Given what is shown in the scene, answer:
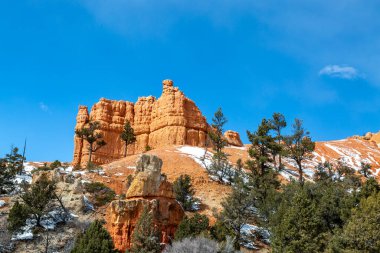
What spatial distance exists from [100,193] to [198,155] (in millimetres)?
24320

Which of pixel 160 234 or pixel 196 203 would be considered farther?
pixel 196 203

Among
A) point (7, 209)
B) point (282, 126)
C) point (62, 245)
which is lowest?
point (62, 245)

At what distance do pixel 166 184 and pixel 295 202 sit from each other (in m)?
10.4

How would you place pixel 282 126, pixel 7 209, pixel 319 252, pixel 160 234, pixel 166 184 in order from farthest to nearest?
1. pixel 282 126
2. pixel 7 209
3. pixel 166 184
4. pixel 160 234
5. pixel 319 252

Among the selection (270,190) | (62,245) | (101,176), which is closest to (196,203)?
(270,190)

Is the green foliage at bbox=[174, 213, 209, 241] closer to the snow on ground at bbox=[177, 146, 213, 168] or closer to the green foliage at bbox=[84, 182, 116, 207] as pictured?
the green foliage at bbox=[84, 182, 116, 207]

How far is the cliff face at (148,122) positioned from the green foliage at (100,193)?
33.0m

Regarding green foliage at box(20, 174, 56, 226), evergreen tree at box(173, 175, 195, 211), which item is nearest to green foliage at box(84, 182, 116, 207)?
green foliage at box(20, 174, 56, 226)

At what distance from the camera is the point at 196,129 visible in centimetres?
8044

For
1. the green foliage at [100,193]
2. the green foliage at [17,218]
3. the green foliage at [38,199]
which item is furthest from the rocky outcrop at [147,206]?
the green foliage at [100,193]

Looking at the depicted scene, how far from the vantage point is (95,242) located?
92.9 feet

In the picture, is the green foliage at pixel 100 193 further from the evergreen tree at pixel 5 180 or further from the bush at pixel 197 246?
the bush at pixel 197 246

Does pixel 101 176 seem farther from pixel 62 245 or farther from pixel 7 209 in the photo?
pixel 62 245

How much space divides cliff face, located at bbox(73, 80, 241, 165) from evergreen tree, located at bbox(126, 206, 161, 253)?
4697 cm
